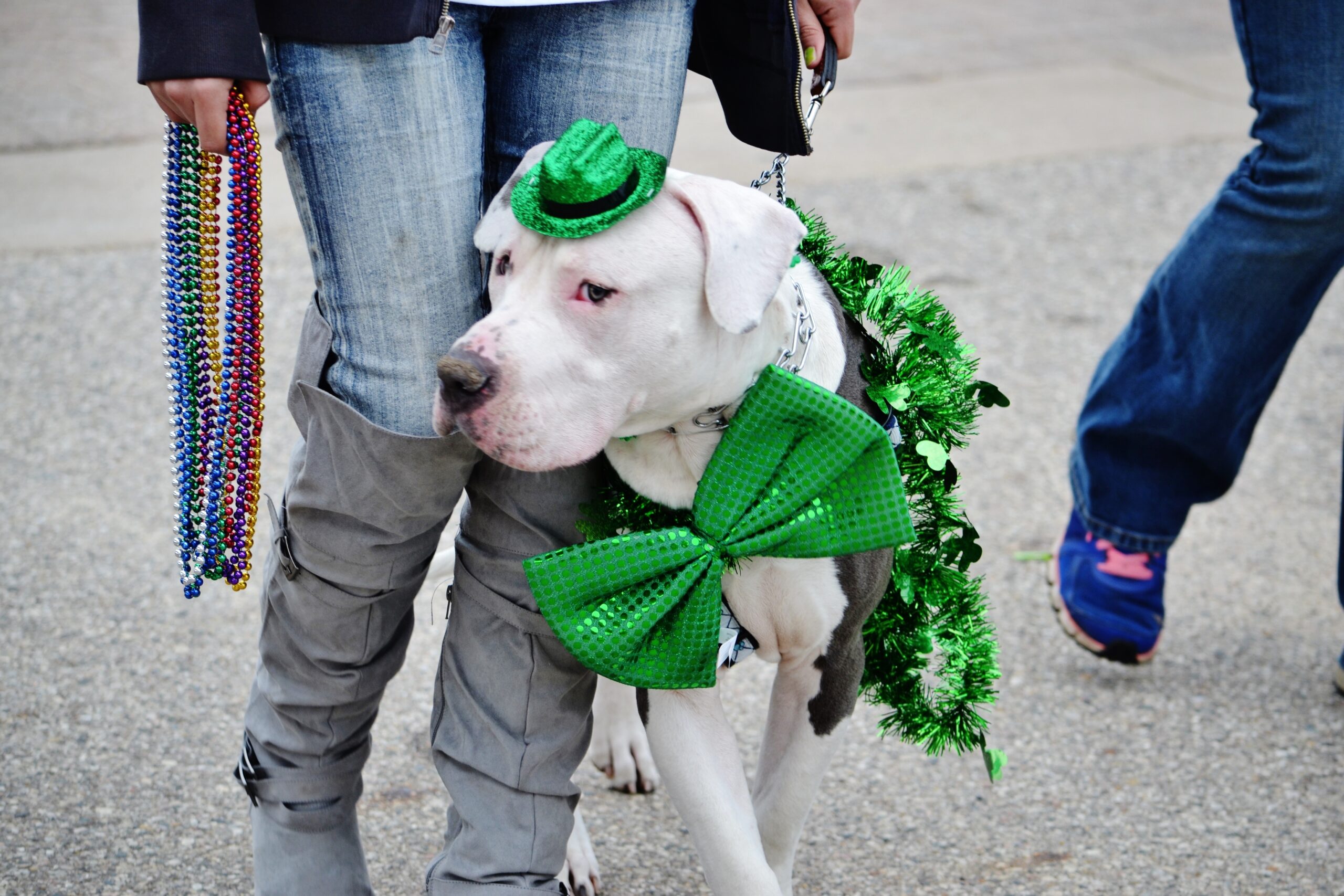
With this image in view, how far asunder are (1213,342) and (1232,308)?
81mm

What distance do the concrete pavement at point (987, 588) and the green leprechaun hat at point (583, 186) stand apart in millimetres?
833

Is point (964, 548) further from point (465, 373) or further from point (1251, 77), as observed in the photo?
point (1251, 77)

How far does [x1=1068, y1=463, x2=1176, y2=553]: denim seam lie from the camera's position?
114 inches

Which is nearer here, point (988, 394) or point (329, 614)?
point (329, 614)

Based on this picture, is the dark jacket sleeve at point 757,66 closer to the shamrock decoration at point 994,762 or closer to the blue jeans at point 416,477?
the blue jeans at point 416,477

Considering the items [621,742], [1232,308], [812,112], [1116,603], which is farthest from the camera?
[1116,603]

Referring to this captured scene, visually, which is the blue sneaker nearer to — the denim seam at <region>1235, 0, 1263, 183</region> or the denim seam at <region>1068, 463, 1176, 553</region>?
the denim seam at <region>1068, 463, 1176, 553</region>

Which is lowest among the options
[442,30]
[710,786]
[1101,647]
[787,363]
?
[1101,647]

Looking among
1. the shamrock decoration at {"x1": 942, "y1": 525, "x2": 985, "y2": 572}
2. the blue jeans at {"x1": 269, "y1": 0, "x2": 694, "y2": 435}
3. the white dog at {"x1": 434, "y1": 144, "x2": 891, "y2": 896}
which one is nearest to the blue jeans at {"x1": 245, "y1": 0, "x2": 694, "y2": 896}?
the blue jeans at {"x1": 269, "y1": 0, "x2": 694, "y2": 435}

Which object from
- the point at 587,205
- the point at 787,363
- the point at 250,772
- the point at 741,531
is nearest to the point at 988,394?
the point at 787,363

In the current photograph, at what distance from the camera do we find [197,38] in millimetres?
1542

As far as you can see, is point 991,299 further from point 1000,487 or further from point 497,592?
point 497,592

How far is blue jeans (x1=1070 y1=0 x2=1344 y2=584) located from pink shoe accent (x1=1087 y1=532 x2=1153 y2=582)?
0.9 inches

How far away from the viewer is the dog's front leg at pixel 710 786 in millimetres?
1889
